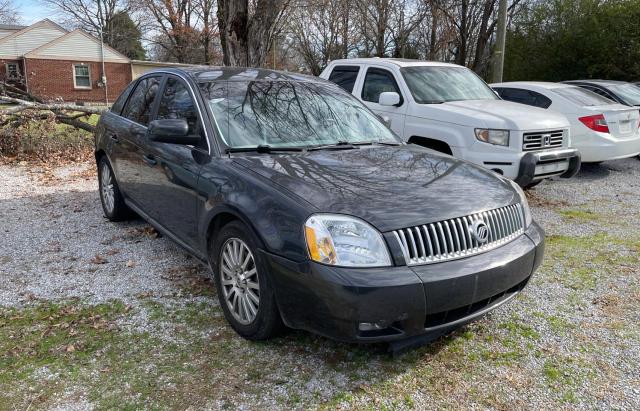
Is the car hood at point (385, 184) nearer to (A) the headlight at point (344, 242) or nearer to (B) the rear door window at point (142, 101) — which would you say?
(A) the headlight at point (344, 242)

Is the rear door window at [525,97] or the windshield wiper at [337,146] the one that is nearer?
the windshield wiper at [337,146]

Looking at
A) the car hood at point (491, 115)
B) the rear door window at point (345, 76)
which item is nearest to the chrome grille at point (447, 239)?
the car hood at point (491, 115)

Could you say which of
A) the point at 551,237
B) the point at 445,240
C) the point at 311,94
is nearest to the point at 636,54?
the point at 551,237

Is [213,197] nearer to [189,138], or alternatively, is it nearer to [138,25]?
[189,138]

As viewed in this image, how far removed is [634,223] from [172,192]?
17.5 ft

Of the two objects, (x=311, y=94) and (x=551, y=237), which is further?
(x=551, y=237)

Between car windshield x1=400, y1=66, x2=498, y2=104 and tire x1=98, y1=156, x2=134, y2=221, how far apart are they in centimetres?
395

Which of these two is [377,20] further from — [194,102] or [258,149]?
[258,149]

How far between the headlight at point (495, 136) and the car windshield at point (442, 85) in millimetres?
1058

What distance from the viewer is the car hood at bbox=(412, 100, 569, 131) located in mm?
6109

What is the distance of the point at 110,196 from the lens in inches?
227

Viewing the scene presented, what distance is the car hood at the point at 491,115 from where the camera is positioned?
20.0 feet

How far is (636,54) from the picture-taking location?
15.7m

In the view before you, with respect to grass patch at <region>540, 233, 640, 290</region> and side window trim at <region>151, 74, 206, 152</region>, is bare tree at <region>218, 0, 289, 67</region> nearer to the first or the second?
side window trim at <region>151, 74, 206, 152</region>
